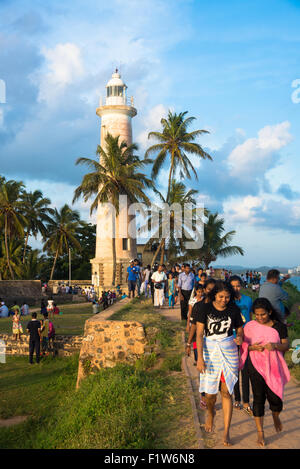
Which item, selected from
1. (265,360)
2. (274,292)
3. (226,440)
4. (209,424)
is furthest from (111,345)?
(265,360)

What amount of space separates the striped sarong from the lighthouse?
2814cm

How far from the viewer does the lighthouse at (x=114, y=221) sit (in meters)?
33.6

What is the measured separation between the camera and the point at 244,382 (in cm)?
618

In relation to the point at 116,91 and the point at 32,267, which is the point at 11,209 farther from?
the point at 116,91

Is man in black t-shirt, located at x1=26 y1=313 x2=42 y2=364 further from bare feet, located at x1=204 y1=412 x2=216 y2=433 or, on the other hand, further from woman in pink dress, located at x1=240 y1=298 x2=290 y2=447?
woman in pink dress, located at x1=240 y1=298 x2=290 y2=447

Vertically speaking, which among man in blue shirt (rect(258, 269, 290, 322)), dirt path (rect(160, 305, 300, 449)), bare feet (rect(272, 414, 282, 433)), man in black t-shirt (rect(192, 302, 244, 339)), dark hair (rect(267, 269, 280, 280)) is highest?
dark hair (rect(267, 269, 280, 280))

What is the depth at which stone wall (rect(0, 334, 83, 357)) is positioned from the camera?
16753 millimetres

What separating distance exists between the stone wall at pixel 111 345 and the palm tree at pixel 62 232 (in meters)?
34.6

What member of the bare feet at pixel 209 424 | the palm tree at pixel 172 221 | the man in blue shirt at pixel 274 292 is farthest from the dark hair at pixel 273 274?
the palm tree at pixel 172 221

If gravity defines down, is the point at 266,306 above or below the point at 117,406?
above

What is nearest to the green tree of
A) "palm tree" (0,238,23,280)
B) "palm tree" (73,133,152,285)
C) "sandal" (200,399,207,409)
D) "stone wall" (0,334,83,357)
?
"palm tree" (0,238,23,280)

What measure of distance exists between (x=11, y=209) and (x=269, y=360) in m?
36.4

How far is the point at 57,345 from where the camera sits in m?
17.0
